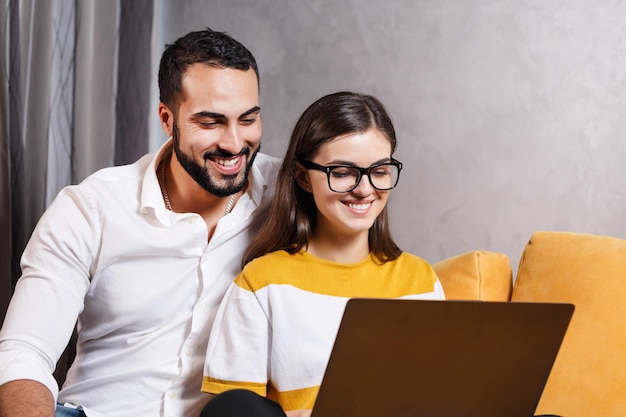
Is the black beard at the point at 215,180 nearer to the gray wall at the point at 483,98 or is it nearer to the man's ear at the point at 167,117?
the man's ear at the point at 167,117

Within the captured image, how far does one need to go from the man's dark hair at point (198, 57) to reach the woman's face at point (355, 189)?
1.07 feet

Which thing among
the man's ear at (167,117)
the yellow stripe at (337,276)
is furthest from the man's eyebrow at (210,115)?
the yellow stripe at (337,276)

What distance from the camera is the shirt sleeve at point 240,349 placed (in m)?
1.45

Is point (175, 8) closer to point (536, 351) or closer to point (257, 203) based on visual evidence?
point (257, 203)

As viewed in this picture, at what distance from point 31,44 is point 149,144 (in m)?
0.65

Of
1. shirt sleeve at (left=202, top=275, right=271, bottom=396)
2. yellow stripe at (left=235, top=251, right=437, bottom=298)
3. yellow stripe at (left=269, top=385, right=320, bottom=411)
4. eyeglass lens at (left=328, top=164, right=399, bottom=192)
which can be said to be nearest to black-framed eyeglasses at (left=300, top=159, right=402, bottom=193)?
eyeglass lens at (left=328, top=164, right=399, bottom=192)

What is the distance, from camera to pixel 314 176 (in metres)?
1.55

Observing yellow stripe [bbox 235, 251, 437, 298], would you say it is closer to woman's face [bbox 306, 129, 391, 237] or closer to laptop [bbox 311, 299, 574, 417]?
woman's face [bbox 306, 129, 391, 237]

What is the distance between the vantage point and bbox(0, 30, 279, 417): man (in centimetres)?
163

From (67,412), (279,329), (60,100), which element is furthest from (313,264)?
(60,100)

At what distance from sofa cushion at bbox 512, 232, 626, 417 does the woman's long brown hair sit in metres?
0.37

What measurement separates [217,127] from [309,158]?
0.25 m

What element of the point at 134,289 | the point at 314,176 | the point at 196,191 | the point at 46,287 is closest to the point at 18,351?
the point at 46,287

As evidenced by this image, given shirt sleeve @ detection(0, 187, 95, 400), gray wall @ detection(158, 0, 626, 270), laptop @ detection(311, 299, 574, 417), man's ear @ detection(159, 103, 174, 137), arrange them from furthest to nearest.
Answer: gray wall @ detection(158, 0, 626, 270) → man's ear @ detection(159, 103, 174, 137) → shirt sleeve @ detection(0, 187, 95, 400) → laptop @ detection(311, 299, 574, 417)
